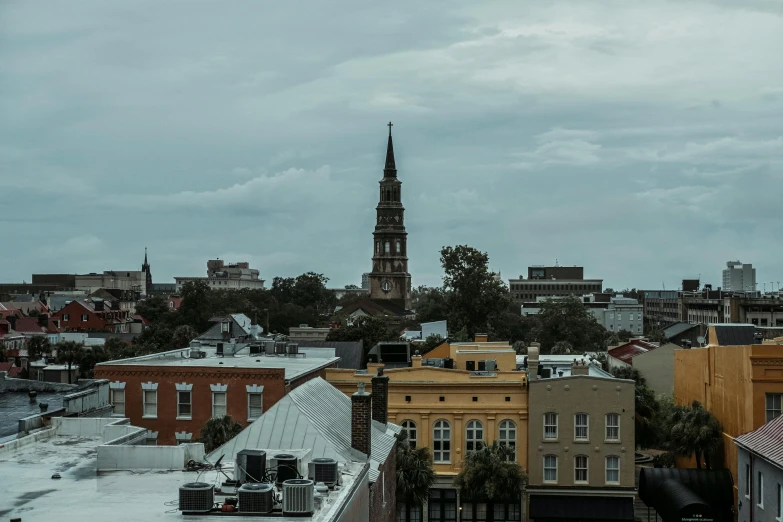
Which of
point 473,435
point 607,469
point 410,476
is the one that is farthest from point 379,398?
point 607,469

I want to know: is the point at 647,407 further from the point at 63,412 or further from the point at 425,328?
the point at 425,328

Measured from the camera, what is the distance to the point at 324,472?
2419cm

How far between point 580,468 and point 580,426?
2.05 metres

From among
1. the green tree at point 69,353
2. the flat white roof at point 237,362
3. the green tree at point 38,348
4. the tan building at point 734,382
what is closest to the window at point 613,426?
the tan building at point 734,382

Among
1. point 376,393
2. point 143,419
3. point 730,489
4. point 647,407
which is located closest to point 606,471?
point 730,489

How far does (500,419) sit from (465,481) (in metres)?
5.88

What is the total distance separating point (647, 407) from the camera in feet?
208

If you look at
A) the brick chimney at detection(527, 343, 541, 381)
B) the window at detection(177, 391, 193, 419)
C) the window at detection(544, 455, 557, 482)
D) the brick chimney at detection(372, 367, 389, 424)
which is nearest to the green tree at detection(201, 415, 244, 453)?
the window at detection(177, 391, 193, 419)

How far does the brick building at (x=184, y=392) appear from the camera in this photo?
46.2 m

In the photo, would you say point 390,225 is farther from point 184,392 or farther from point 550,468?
point 184,392

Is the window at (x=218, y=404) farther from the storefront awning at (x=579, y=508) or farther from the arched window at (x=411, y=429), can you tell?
the storefront awning at (x=579, y=508)

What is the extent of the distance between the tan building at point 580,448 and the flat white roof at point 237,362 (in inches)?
446

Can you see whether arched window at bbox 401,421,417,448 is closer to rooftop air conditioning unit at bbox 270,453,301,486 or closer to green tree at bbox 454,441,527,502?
green tree at bbox 454,441,527,502

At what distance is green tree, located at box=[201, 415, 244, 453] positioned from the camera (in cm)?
4162
